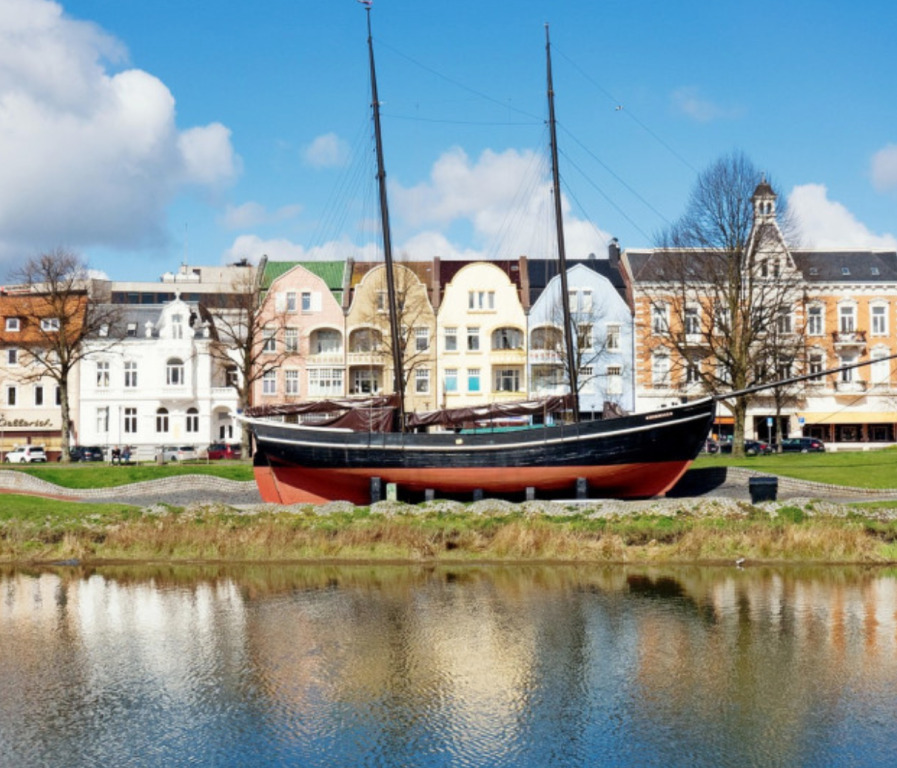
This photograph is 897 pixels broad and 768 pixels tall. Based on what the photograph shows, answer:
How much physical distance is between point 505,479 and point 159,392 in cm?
4381

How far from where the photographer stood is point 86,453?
6638 centimetres

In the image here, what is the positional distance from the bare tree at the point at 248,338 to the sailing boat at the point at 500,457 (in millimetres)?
18479

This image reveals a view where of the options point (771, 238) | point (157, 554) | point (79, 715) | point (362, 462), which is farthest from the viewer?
point (771, 238)

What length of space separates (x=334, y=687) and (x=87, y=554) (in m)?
15.2

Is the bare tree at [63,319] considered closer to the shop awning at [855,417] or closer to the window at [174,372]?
the window at [174,372]

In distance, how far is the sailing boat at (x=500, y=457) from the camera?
34781 millimetres

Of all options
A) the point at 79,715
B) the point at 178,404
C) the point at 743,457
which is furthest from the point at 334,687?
the point at 178,404

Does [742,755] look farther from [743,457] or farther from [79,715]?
[743,457]

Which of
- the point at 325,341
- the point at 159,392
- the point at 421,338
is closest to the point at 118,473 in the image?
the point at 325,341

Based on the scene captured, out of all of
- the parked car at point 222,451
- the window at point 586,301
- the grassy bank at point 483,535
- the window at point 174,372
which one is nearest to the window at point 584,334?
the window at point 586,301

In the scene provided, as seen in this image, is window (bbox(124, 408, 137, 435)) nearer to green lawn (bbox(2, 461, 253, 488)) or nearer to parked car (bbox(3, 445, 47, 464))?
parked car (bbox(3, 445, 47, 464))

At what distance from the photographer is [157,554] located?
28.3 meters

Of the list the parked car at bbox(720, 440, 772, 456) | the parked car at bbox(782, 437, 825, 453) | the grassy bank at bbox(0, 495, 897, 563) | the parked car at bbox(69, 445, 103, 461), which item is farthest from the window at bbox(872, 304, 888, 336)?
the parked car at bbox(69, 445, 103, 461)

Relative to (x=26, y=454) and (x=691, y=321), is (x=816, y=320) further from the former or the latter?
(x=26, y=454)
